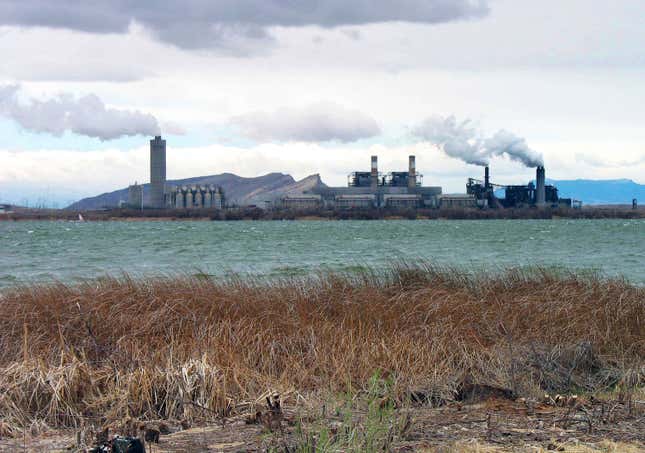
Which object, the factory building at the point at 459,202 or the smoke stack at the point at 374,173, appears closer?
the factory building at the point at 459,202

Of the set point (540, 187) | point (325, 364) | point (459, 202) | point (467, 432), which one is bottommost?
point (467, 432)

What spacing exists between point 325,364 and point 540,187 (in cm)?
17307

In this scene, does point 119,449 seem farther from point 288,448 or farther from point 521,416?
point 521,416

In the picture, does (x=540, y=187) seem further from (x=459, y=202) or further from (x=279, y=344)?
(x=279, y=344)

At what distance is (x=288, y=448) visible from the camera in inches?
263

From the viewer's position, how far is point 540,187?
6944 inches

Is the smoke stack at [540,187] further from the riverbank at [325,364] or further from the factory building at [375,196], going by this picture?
the riverbank at [325,364]

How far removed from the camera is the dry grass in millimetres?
8703

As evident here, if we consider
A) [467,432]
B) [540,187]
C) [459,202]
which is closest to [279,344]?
[467,432]

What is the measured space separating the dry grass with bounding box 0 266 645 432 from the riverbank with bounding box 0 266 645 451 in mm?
26

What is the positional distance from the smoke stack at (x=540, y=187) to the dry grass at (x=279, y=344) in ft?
538

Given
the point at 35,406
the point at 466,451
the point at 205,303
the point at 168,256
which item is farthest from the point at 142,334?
the point at 168,256

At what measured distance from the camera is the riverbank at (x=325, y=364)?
7832 millimetres

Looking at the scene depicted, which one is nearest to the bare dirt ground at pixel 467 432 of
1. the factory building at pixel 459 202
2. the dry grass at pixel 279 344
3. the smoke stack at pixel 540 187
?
the dry grass at pixel 279 344
